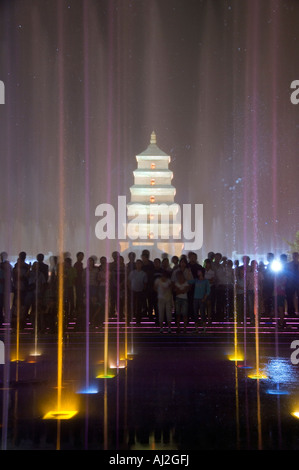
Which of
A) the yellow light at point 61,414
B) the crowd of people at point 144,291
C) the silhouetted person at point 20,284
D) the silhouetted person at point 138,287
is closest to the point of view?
the yellow light at point 61,414

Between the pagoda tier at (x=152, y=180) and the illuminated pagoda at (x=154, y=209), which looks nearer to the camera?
the illuminated pagoda at (x=154, y=209)

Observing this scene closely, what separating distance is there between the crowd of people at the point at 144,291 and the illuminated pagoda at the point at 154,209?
36.8 m

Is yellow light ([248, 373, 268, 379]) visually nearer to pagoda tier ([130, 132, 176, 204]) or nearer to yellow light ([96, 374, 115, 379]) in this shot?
yellow light ([96, 374, 115, 379])

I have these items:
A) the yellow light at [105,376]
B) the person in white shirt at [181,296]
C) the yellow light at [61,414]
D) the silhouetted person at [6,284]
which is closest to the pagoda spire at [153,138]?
the silhouetted person at [6,284]

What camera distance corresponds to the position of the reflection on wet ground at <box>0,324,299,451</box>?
470cm

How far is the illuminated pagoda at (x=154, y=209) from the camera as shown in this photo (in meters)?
50.5

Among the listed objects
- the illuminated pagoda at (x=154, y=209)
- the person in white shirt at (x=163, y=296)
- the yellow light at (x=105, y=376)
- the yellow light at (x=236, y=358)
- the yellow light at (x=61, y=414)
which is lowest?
the yellow light at (x=61, y=414)

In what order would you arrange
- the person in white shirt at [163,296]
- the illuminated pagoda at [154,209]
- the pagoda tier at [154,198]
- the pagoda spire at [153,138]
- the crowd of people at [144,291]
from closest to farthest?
the person in white shirt at [163,296]
the crowd of people at [144,291]
the illuminated pagoda at [154,209]
the pagoda tier at [154,198]
the pagoda spire at [153,138]

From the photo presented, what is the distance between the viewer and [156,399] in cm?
626

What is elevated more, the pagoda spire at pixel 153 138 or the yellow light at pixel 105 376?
the pagoda spire at pixel 153 138

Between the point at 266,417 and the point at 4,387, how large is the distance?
303 centimetres

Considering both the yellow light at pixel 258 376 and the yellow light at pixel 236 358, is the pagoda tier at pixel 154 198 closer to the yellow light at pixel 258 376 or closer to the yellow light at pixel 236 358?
the yellow light at pixel 236 358
